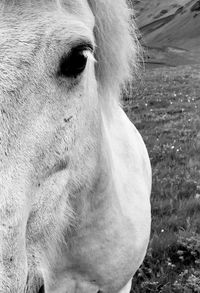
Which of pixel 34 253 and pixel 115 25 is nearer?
pixel 34 253

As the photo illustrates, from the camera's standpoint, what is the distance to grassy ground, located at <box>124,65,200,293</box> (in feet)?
16.3

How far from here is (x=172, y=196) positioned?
6.89 metres

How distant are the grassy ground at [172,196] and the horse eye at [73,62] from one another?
2048 mm

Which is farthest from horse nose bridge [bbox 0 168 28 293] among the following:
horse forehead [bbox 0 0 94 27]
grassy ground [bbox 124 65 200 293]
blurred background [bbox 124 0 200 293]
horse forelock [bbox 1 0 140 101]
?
grassy ground [bbox 124 65 200 293]

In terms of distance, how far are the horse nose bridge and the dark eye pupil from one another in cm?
64

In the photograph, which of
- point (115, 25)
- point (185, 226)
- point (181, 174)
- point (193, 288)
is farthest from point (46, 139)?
point (181, 174)

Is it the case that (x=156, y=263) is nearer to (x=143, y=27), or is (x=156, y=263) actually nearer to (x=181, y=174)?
(x=181, y=174)

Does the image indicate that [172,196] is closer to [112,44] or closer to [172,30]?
[112,44]

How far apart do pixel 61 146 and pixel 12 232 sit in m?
0.62

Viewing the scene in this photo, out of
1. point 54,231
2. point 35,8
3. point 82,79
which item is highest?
point 35,8

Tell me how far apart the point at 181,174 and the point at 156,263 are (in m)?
2.92

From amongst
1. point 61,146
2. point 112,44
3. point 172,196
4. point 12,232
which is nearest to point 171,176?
point 172,196

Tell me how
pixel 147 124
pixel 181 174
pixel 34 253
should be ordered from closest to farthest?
1. pixel 34 253
2. pixel 181 174
3. pixel 147 124

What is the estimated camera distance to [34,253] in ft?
7.69
